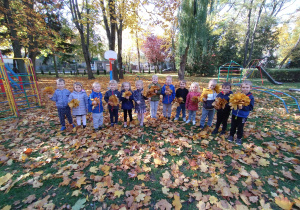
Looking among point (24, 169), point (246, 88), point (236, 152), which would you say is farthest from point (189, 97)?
point (24, 169)

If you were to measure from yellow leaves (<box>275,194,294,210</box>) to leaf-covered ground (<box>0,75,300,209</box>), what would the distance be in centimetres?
1

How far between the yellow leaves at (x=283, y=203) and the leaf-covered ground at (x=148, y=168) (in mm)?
11

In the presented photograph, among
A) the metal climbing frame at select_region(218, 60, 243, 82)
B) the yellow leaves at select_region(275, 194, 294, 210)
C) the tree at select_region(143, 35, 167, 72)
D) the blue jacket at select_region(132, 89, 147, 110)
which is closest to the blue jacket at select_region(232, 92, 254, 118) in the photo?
the yellow leaves at select_region(275, 194, 294, 210)

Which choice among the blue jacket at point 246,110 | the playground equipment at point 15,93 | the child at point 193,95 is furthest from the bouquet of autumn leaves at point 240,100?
the playground equipment at point 15,93

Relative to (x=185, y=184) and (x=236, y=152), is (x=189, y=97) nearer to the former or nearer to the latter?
(x=236, y=152)

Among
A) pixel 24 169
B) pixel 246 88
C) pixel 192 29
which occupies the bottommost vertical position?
pixel 24 169

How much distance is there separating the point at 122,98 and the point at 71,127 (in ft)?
6.40

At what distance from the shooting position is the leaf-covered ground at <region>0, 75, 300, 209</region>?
2117 mm

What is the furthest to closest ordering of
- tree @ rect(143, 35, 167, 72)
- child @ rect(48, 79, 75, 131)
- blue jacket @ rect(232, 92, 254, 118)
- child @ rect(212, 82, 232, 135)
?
tree @ rect(143, 35, 167, 72) → child @ rect(48, 79, 75, 131) → child @ rect(212, 82, 232, 135) → blue jacket @ rect(232, 92, 254, 118)

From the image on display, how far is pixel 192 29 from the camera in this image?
13.4 metres

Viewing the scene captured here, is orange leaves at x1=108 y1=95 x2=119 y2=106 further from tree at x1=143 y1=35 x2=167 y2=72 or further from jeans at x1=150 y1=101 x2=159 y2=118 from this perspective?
tree at x1=143 y1=35 x2=167 y2=72

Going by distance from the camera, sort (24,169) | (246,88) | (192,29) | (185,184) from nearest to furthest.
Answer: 1. (185,184)
2. (24,169)
3. (246,88)
4. (192,29)

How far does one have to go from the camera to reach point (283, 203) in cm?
205

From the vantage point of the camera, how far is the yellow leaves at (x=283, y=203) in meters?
2.00
